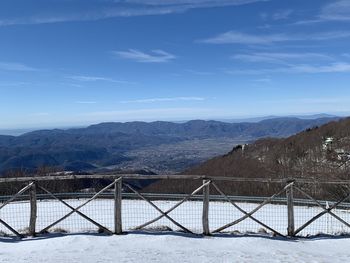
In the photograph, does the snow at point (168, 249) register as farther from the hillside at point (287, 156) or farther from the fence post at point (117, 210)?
the hillside at point (287, 156)

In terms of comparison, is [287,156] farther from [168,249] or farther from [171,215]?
[168,249]

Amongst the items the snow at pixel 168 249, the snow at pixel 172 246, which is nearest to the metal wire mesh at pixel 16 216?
the snow at pixel 172 246

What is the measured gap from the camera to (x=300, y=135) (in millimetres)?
101312

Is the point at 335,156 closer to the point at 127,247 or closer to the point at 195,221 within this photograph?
the point at 195,221

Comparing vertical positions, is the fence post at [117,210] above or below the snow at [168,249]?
above

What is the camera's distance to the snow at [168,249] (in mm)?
9227

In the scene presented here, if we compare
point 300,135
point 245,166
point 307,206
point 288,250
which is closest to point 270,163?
point 245,166

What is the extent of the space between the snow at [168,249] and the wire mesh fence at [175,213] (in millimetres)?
563

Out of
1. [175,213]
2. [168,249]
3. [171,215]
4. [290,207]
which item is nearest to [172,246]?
[168,249]

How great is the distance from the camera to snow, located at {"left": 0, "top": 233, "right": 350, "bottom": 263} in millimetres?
9227

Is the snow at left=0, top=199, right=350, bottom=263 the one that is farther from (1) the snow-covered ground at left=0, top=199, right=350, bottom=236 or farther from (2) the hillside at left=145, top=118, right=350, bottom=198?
(2) the hillside at left=145, top=118, right=350, bottom=198

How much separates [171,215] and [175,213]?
0.41m

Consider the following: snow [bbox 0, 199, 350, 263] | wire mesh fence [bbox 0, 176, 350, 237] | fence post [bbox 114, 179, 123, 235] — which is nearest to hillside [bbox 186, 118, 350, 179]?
wire mesh fence [bbox 0, 176, 350, 237]

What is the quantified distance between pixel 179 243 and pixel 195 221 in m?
3.48
